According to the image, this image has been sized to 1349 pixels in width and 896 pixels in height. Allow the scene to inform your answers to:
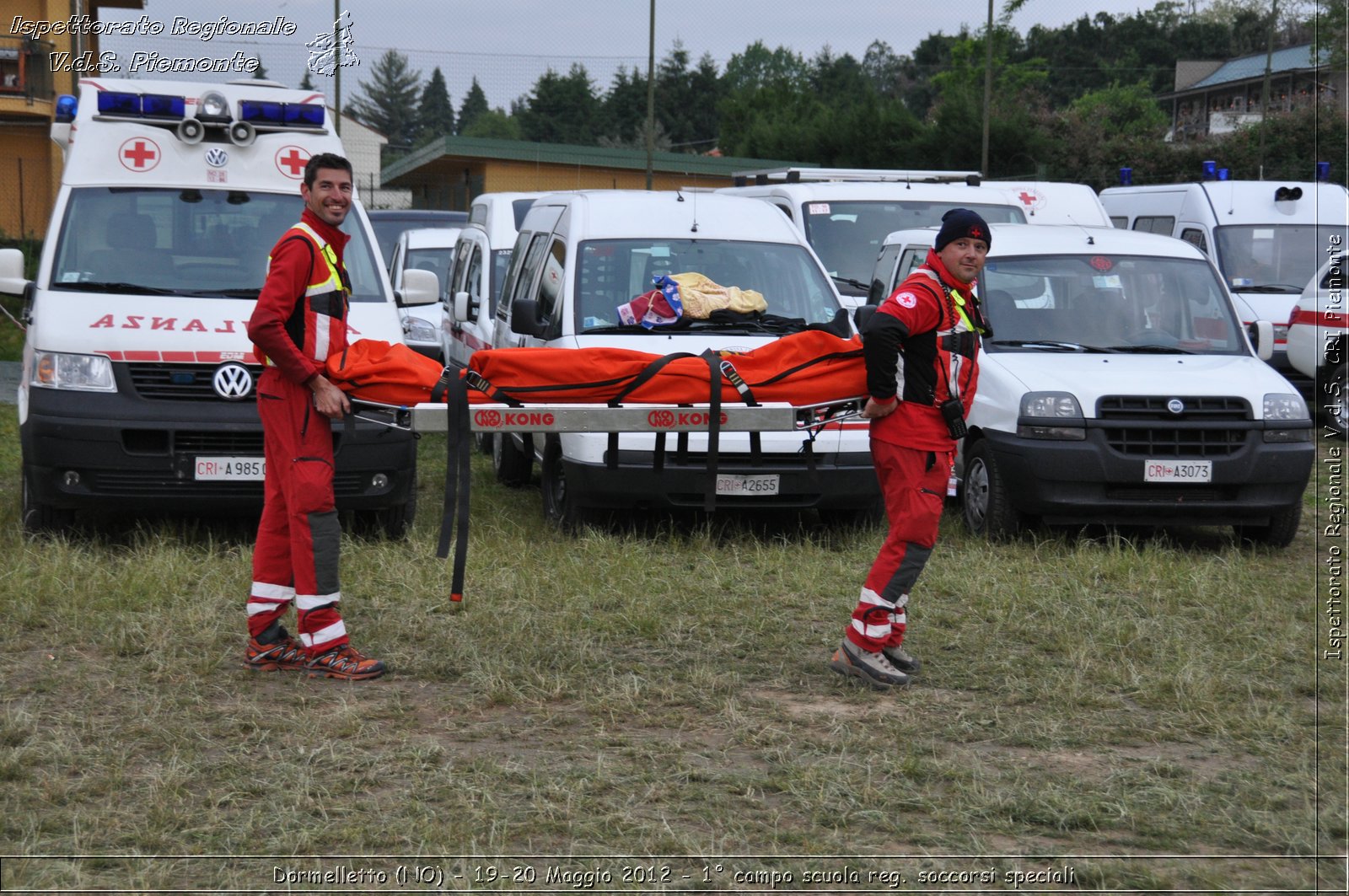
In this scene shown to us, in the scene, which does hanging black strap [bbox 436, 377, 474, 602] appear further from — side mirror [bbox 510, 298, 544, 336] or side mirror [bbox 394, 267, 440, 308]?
side mirror [bbox 510, 298, 544, 336]

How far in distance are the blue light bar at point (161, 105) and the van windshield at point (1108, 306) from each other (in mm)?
5411

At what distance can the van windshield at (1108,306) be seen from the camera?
32.5ft

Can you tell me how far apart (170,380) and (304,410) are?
2.47 meters

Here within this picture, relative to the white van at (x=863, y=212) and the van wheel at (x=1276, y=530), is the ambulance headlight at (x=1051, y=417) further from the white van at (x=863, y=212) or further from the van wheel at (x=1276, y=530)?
the white van at (x=863, y=212)

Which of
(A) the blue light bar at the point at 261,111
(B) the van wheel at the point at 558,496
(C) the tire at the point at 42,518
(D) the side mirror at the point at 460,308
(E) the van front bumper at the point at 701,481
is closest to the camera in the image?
(C) the tire at the point at 42,518

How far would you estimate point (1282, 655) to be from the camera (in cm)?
675

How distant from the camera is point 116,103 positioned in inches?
367

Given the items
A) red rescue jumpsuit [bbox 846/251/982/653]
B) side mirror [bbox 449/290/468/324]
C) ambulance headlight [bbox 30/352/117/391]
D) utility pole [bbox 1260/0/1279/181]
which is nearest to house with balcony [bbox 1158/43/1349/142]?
utility pole [bbox 1260/0/1279/181]

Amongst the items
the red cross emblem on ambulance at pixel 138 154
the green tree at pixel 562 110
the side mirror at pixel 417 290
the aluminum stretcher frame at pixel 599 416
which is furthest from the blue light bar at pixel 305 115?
the green tree at pixel 562 110

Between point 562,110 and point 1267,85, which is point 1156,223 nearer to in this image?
point 1267,85

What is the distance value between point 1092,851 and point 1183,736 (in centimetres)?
128

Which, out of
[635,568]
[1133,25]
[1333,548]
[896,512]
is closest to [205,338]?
[635,568]

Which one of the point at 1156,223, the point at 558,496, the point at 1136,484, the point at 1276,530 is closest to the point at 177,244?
the point at 558,496

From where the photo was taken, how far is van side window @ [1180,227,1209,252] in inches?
649
